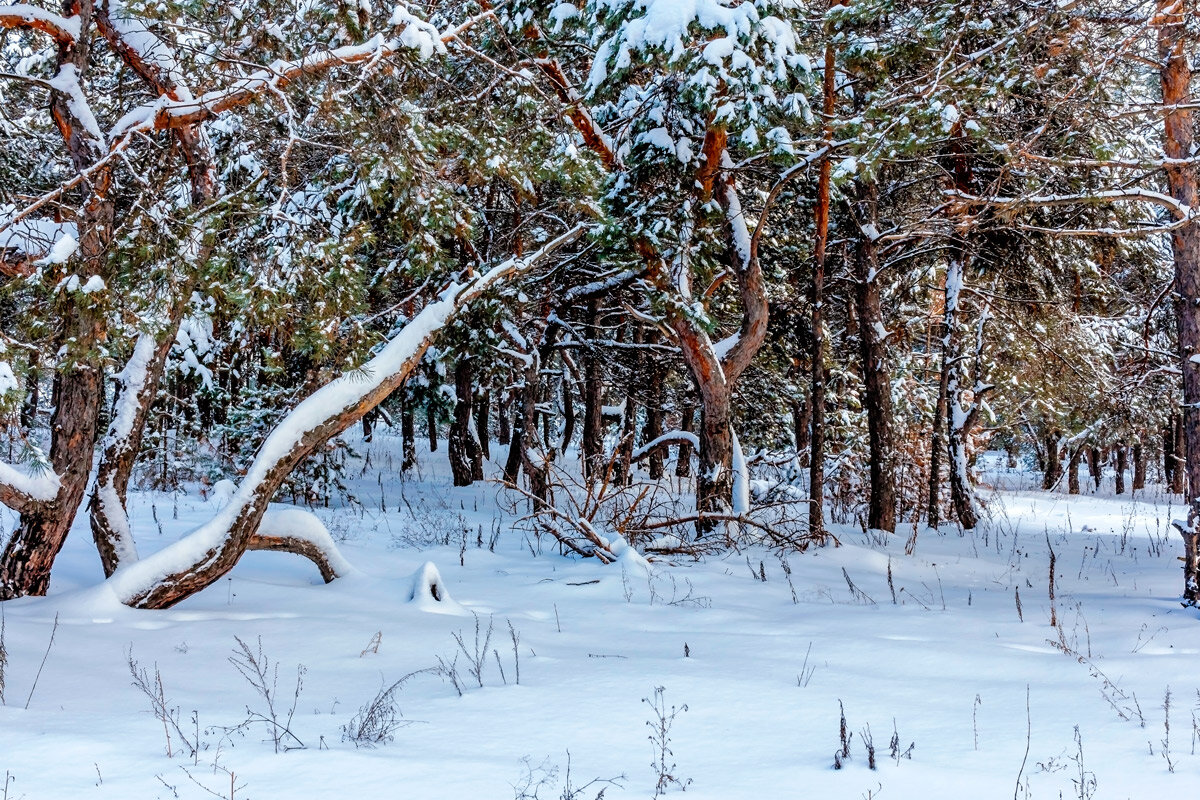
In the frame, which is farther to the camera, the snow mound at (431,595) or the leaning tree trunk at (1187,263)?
the leaning tree trunk at (1187,263)

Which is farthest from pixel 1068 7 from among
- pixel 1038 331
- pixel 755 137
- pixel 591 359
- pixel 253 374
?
pixel 253 374

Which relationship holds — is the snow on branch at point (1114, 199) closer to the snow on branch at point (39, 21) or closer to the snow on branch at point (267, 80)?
the snow on branch at point (267, 80)

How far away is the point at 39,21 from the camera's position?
575cm

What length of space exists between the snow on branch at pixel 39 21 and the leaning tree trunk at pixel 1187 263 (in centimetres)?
869

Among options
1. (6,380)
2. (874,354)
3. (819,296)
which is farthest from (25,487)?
(874,354)

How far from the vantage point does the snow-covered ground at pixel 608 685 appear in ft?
11.0

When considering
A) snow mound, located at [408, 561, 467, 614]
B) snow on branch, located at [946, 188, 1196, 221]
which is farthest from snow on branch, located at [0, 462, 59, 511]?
snow on branch, located at [946, 188, 1196, 221]

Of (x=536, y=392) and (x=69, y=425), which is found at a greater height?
(x=536, y=392)

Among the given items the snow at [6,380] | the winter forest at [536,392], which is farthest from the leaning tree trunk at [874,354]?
the snow at [6,380]

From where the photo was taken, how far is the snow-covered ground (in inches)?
132

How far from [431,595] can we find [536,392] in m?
7.81

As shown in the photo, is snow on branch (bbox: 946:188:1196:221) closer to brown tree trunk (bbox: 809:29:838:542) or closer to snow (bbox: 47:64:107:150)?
brown tree trunk (bbox: 809:29:838:542)

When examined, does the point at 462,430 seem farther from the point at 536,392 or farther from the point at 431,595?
the point at 431,595

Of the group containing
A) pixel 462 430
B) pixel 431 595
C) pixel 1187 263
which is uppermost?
pixel 1187 263
